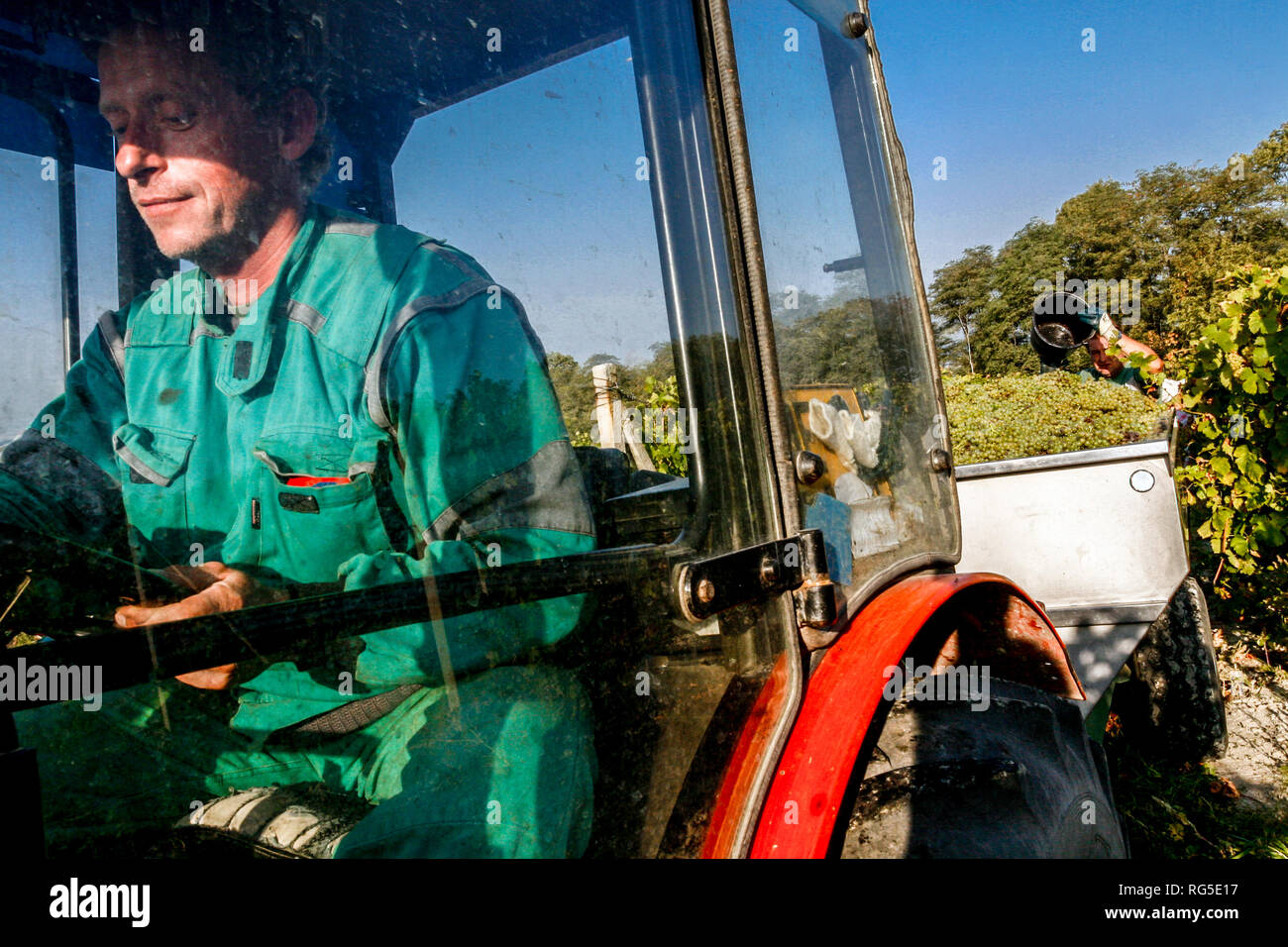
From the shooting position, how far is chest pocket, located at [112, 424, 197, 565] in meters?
1.07

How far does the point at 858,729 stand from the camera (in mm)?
1347

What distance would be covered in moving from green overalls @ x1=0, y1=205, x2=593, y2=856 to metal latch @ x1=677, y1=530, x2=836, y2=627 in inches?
7.0

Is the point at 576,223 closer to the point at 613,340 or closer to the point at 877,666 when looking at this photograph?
the point at 613,340

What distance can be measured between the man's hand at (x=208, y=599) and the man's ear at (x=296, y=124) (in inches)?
19.7

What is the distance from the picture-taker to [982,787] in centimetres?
145

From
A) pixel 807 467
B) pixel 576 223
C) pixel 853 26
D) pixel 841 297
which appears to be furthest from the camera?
pixel 853 26

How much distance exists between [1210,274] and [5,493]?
86.0ft

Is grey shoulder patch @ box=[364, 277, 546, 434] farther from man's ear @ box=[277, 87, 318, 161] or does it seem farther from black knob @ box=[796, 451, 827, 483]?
black knob @ box=[796, 451, 827, 483]

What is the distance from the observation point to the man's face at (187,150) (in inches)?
40.9

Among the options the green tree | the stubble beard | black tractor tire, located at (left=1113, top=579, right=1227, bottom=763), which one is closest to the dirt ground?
black tractor tire, located at (left=1113, top=579, right=1227, bottom=763)

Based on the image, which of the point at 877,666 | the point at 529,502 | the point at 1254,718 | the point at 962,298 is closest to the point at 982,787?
the point at 877,666

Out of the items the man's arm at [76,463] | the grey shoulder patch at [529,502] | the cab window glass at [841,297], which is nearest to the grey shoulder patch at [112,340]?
the man's arm at [76,463]

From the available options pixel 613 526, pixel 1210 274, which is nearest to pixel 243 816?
pixel 613 526

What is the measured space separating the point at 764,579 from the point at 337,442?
2.12ft
